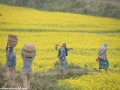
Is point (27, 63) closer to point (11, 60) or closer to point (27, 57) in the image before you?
point (27, 57)

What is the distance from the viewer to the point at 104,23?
41.1 m

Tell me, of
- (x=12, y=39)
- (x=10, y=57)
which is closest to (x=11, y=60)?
(x=10, y=57)

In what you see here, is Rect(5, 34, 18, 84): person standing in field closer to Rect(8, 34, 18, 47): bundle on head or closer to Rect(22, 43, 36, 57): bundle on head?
Rect(8, 34, 18, 47): bundle on head

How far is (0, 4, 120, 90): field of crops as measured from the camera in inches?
610

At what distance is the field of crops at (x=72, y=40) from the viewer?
50.9 feet

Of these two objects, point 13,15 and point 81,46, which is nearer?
point 81,46

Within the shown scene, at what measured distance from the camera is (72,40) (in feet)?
93.3

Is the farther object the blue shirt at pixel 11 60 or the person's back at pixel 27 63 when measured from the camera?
the blue shirt at pixel 11 60

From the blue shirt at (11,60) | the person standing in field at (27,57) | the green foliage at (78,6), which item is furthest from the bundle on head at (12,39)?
the green foliage at (78,6)

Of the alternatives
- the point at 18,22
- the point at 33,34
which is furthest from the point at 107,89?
the point at 18,22

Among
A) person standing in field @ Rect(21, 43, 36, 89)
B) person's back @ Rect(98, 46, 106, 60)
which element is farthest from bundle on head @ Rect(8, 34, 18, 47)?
person's back @ Rect(98, 46, 106, 60)

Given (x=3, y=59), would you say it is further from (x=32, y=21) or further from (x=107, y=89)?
(x=32, y=21)

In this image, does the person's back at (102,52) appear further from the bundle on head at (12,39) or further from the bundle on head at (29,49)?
the bundle on head at (29,49)

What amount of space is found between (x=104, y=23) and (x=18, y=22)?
8860 millimetres
